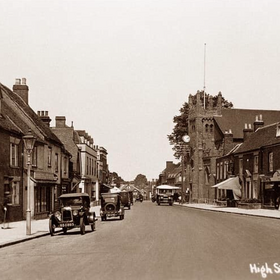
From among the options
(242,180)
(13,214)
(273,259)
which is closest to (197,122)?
(242,180)

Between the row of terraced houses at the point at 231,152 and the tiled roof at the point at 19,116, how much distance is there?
21.7 metres

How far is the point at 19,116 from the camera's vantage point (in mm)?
36656

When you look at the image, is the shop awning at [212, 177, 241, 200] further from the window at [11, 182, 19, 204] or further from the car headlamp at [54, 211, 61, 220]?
the car headlamp at [54, 211, 61, 220]

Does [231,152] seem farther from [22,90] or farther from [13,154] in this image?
[13,154]

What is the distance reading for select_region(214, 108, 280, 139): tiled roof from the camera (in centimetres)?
8712

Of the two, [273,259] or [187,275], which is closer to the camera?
[187,275]

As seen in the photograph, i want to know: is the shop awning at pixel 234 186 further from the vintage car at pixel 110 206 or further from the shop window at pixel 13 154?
the shop window at pixel 13 154

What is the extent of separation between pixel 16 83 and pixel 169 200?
35.0 meters

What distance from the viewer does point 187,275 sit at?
10914 millimetres

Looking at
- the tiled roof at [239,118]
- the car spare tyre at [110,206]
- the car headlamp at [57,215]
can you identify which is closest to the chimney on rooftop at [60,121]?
the car spare tyre at [110,206]

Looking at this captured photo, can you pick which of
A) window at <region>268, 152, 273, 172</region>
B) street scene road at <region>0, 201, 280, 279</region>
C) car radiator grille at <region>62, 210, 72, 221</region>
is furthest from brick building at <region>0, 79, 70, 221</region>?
window at <region>268, 152, 273, 172</region>

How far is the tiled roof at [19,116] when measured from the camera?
3388cm

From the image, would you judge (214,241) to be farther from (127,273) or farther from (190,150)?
(190,150)

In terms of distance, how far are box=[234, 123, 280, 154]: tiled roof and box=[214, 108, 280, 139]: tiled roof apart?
23.4 metres
